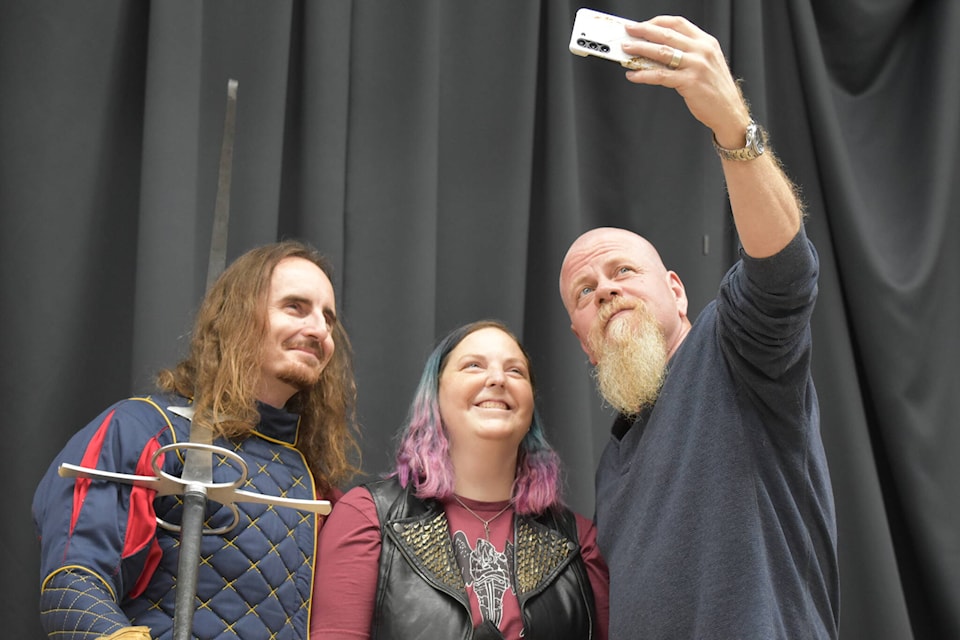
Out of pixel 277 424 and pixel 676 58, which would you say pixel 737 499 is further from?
pixel 277 424

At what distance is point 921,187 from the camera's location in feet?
9.59

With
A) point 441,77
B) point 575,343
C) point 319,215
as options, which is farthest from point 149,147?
point 575,343

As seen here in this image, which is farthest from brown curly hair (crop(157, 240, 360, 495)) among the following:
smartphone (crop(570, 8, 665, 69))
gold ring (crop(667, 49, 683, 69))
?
gold ring (crop(667, 49, 683, 69))

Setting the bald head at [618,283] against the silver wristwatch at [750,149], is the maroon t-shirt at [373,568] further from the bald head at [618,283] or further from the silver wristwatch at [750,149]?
the silver wristwatch at [750,149]

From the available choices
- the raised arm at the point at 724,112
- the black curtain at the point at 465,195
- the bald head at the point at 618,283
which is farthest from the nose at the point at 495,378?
the raised arm at the point at 724,112

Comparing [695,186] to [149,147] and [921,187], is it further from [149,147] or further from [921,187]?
[149,147]

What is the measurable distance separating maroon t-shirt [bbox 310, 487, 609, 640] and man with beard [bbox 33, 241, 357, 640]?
34mm

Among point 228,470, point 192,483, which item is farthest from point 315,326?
point 192,483

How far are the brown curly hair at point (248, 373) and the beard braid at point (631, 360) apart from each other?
0.55 metres

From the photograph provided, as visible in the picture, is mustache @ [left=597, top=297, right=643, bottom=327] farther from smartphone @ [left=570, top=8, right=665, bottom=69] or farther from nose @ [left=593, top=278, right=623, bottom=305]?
smartphone @ [left=570, top=8, right=665, bottom=69]

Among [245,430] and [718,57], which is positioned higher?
[718,57]

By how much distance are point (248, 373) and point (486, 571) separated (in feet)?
1.88

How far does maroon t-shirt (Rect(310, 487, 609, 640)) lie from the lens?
5.94 ft

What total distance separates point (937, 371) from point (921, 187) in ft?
1.75
